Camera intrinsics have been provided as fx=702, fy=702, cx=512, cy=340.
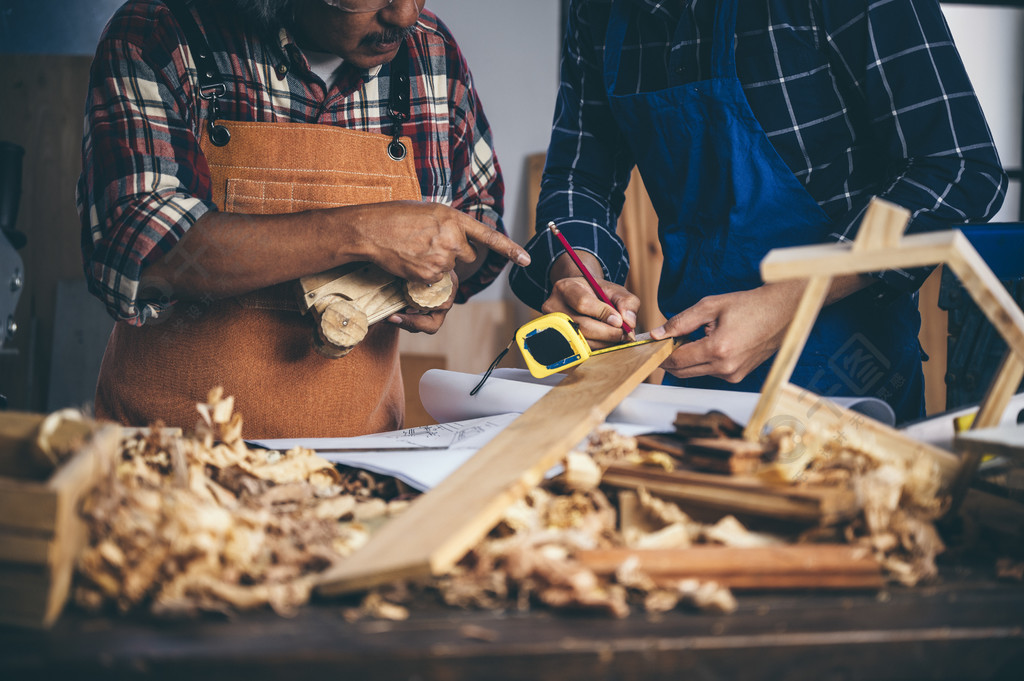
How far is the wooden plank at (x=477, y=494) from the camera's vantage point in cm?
56

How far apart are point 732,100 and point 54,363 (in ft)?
9.86

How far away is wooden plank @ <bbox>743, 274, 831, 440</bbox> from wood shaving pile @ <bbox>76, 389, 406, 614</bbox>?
0.40 m

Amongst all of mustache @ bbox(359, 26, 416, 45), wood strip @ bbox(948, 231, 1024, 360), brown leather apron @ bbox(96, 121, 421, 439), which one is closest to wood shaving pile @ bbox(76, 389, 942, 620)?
wood strip @ bbox(948, 231, 1024, 360)

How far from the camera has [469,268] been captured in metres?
1.68

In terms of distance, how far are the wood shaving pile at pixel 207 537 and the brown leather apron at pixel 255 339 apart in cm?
61

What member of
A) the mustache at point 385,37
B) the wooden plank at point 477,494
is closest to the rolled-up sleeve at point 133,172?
the mustache at point 385,37

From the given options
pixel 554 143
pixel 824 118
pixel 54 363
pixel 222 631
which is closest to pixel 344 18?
pixel 554 143

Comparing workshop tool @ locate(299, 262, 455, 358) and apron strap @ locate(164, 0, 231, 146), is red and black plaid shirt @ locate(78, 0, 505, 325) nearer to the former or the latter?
apron strap @ locate(164, 0, 231, 146)

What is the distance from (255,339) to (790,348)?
1063 mm

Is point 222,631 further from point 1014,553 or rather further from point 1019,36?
point 1019,36

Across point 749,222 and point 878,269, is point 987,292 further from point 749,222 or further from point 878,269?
point 749,222

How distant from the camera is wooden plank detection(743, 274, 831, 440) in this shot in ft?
2.20

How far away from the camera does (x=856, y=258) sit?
65 cm

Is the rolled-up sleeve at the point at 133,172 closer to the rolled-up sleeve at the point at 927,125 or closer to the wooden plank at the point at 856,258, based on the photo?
the wooden plank at the point at 856,258
